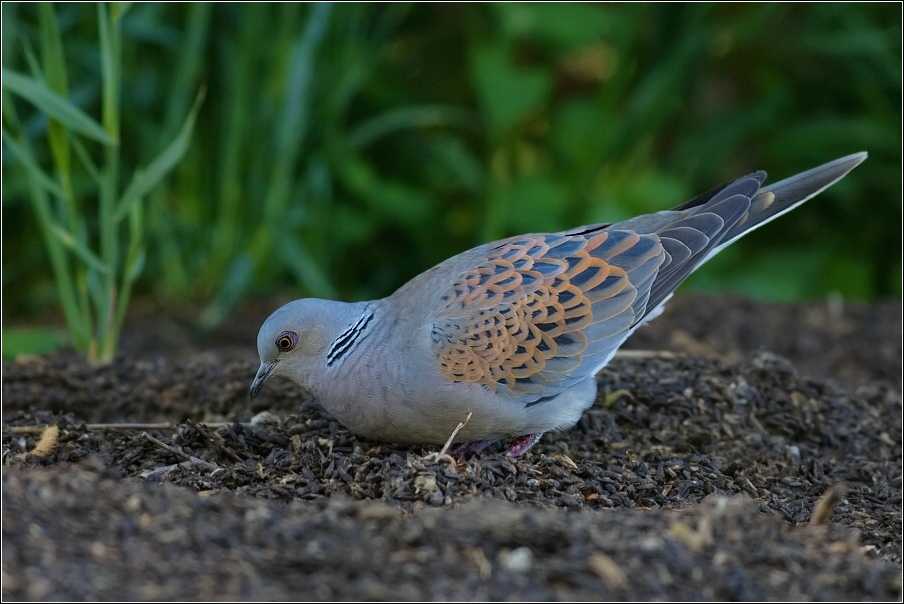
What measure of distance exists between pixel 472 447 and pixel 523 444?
8.4 inches

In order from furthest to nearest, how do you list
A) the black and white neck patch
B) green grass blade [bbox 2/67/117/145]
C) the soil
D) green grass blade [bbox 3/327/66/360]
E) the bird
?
1. green grass blade [bbox 3/327/66/360]
2. green grass blade [bbox 2/67/117/145]
3. the black and white neck patch
4. the bird
5. the soil

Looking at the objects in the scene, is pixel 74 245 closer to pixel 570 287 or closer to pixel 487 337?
pixel 487 337

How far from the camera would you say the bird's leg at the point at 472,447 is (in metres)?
4.20

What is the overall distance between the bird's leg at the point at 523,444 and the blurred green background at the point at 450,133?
9.84 feet

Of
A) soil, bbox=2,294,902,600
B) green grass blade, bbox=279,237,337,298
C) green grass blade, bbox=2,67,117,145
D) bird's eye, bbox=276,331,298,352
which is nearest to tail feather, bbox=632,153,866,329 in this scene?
soil, bbox=2,294,902,600

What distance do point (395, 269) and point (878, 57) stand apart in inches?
165

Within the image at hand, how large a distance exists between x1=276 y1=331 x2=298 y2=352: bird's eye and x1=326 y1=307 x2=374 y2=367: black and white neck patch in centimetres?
16

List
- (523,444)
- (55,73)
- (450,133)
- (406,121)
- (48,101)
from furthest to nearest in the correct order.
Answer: (450,133), (406,121), (55,73), (48,101), (523,444)

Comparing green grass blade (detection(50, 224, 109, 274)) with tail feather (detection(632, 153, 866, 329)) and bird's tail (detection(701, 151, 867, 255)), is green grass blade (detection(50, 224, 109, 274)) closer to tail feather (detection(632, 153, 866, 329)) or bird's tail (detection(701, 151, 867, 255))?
tail feather (detection(632, 153, 866, 329))

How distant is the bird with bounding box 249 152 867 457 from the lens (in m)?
3.94

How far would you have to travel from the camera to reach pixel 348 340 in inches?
164

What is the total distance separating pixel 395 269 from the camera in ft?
28.6

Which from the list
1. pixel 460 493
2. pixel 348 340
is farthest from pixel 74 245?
pixel 460 493

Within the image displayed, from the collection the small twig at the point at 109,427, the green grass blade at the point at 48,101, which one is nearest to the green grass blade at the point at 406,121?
the green grass blade at the point at 48,101
